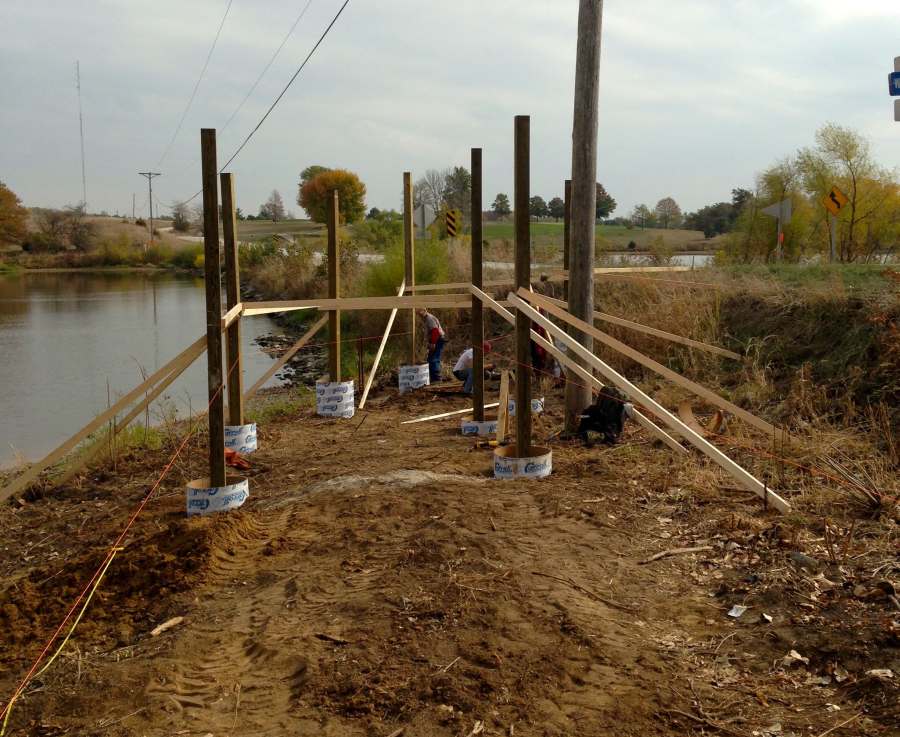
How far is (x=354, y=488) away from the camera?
25.9ft

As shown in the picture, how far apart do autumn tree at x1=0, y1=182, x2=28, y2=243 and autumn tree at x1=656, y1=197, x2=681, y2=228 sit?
216 feet

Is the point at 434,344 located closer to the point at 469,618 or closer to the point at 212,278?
the point at 212,278

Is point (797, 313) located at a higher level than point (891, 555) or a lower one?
higher

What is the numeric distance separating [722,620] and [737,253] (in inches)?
911

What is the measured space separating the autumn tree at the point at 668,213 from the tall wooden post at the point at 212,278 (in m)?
71.6

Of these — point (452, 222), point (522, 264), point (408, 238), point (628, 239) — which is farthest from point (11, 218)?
point (522, 264)

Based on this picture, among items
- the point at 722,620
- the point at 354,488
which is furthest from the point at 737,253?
the point at 722,620

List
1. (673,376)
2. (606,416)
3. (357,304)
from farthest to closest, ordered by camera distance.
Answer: (357,304), (606,416), (673,376)

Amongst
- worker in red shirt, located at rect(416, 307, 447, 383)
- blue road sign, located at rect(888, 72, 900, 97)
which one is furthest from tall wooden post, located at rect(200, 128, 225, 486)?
worker in red shirt, located at rect(416, 307, 447, 383)

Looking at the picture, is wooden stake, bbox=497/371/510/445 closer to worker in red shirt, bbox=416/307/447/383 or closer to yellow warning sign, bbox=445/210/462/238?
worker in red shirt, bbox=416/307/447/383

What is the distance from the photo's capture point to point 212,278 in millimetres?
7223

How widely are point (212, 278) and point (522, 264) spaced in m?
2.95

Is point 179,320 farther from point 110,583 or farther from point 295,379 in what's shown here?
point 110,583

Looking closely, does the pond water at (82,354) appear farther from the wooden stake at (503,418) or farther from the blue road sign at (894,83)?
the blue road sign at (894,83)
